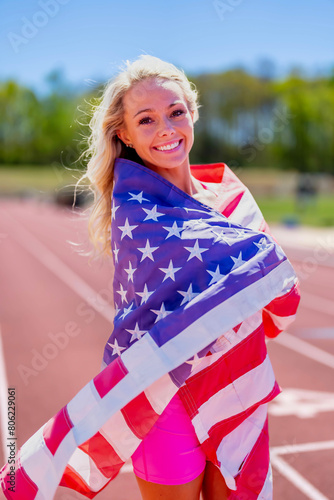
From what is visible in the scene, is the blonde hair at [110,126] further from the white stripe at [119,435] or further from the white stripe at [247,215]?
the white stripe at [119,435]

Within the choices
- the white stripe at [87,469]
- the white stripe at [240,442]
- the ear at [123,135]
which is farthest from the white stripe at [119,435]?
the ear at [123,135]

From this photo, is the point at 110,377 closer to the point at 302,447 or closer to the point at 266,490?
the point at 266,490

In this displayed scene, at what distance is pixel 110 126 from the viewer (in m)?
2.30

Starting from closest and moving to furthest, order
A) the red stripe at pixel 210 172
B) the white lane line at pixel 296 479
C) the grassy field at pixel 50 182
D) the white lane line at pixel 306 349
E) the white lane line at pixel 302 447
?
the red stripe at pixel 210 172
the white lane line at pixel 296 479
the white lane line at pixel 302 447
the white lane line at pixel 306 349
the grassy field at pixel 50 182

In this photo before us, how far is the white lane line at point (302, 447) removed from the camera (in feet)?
13.9

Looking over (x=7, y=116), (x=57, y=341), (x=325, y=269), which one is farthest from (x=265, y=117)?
(x=57, y=341)

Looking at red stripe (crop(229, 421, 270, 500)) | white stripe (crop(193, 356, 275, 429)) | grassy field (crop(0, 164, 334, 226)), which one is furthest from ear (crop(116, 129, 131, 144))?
grassy field (crop(0, 164, 334, 226))

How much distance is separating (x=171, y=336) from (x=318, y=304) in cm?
849

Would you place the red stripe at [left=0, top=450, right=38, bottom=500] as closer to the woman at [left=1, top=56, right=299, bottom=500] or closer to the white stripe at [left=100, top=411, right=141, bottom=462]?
the woman at [left=1, top=56, right=299, bottom=500]

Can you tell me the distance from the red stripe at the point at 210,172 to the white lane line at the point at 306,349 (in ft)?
14.1

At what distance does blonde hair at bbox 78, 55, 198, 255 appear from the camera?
221cm

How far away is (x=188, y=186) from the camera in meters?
2.32

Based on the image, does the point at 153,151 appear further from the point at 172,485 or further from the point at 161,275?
the point at 172,485

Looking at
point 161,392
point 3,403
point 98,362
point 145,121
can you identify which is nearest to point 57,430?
point 161,392
